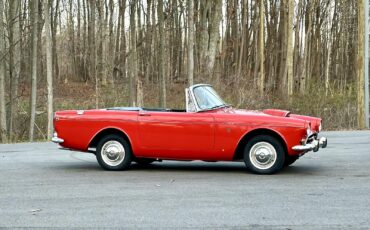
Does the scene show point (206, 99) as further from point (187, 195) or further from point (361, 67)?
point (361, 67)

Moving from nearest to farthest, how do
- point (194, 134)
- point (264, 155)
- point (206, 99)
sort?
point (264, 155) → point (194, 134) → point (206, 99)

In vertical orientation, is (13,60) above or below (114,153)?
above

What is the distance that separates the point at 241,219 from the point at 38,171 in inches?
185

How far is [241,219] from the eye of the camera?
229 inches

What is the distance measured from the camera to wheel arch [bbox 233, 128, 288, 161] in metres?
8.45

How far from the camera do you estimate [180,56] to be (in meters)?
45.8

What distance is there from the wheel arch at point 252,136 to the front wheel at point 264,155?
0.18 ft

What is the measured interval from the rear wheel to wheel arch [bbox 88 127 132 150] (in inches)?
2.0

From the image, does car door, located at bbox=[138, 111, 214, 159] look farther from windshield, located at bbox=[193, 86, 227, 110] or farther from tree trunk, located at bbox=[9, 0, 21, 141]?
tree trunk, located at bbox=[9, 0, 21, 141]

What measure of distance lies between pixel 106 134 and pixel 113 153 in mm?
354

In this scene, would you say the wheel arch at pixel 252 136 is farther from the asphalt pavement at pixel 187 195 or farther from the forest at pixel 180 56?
the forest at pixel 180 56

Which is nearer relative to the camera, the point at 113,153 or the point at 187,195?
the point at 187,195

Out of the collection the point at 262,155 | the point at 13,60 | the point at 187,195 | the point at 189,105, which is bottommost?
the point at 187,195

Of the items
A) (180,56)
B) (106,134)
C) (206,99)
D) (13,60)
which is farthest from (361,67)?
(180,56)
